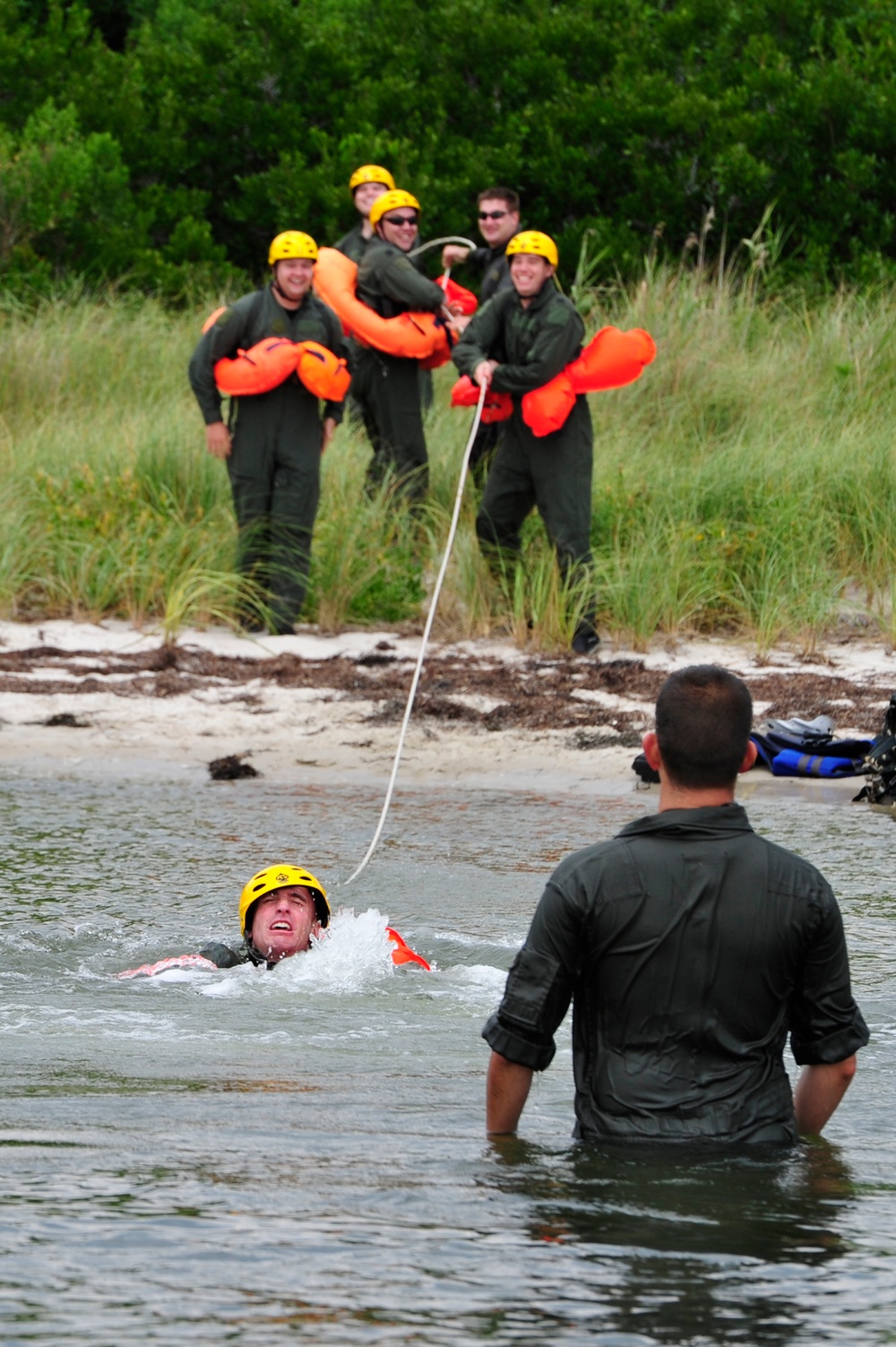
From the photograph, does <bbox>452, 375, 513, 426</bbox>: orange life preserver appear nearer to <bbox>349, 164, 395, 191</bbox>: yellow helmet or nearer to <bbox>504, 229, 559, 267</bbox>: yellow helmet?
<bbox>504, 229, 559, 267</bbox>: yellow helmet

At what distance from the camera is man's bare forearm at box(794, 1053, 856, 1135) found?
364 centimetres

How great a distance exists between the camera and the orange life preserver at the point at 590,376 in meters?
10.7

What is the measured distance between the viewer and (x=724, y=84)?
64.1 ft

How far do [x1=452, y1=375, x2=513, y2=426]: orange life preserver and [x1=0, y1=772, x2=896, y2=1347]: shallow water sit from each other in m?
4.96

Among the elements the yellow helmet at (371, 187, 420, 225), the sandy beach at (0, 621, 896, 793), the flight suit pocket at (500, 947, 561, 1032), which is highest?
the yellow helmet at (371, 187, 420, 225)

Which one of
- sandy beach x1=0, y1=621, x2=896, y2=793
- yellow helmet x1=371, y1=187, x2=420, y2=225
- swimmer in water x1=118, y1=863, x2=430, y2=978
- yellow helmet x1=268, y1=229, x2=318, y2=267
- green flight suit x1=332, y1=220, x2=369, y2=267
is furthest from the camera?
green flight suit x1=332, y1=220, x2=369, y2=267

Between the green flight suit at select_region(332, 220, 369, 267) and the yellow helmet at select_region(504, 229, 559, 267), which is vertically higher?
the green flight suit at select_region(332, 220, 369, 267)

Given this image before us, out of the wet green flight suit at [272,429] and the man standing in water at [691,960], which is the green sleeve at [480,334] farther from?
the man standing in water at [691,960]

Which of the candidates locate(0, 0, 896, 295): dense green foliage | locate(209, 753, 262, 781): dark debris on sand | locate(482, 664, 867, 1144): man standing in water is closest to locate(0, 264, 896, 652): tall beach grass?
locate(209, 753, 262, 781): dark debris on sand

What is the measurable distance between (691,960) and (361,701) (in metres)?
6.76

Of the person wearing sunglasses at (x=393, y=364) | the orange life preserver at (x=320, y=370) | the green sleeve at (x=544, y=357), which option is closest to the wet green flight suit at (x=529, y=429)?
the green sleeve at (x=544, y=357)

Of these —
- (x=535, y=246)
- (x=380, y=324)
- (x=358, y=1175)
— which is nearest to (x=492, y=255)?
(x=380, y=324)

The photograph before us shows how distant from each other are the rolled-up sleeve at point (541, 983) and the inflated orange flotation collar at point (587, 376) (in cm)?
737

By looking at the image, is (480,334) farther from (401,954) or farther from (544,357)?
(401,954)
